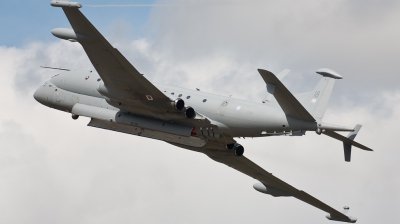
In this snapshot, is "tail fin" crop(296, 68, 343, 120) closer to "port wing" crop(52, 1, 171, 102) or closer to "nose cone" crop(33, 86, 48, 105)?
"port wing" crop(52, 1, 171, 102)

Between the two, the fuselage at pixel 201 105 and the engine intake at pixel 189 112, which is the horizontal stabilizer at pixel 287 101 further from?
the engine intake at pixel 189 112

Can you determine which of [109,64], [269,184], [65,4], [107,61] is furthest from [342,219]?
[65,4]

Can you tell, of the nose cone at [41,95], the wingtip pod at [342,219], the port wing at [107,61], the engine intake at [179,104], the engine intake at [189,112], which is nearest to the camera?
the port wing at [107,61]

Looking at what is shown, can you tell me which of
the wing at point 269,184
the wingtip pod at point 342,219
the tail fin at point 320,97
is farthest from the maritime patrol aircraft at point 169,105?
the wingtip pod at point 342,219

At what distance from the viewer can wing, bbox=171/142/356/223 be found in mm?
45469

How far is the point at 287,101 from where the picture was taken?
35500 millimetres

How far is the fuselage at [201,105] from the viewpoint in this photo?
37250 millimetres

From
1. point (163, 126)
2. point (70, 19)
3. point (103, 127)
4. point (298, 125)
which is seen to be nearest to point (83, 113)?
point (103, 127)

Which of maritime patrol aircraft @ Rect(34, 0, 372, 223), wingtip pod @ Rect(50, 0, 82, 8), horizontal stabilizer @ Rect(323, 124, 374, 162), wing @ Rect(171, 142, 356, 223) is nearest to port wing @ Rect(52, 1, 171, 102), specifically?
maritime patrol aircraft @ Rect(34, 0, 372, 223)

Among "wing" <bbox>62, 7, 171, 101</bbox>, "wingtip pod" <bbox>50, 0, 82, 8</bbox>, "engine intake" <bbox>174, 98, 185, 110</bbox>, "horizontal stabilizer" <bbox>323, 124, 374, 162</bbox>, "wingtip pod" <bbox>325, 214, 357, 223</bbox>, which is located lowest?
"wingtip pod" <bbox>325, 214, 357, 223</bbox>

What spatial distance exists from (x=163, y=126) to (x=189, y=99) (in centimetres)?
189

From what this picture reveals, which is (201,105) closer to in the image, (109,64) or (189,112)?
(189,112)

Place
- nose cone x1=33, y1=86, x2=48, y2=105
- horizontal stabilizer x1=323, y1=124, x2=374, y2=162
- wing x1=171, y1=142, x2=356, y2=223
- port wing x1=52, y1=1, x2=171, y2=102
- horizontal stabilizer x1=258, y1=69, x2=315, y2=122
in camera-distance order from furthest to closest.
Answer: wing x1=171, y1=142, x2=356, y2=223 → nose cone x1=33, y1=86, x2=48, y2=105 → horizontal stabilizer x1=323, y1=124, x2=374, y2=162 → port wing x1=52, y1=1, x2=171, y2=102 → horizontal stabilizer x1=258, y1=69, x2=315, y2=122

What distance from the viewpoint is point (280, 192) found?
4775cm
